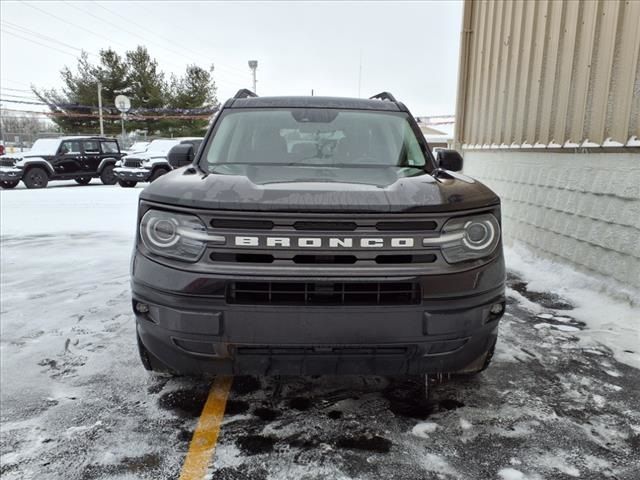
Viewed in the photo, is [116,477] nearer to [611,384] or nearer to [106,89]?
[611,384]

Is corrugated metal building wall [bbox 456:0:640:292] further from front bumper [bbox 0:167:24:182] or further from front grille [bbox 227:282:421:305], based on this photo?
front bumper [bbox 0:167:24:182]

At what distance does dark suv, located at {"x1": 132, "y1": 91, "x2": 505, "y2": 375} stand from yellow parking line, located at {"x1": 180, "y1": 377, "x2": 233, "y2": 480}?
1.13 ft

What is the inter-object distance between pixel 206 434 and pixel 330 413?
0.66m

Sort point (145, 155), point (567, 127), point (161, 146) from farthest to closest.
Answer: point (161, 146) → point (145, 155) → point (567, 127)

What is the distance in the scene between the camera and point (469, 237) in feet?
7.80

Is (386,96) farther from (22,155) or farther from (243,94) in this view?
(22,155)

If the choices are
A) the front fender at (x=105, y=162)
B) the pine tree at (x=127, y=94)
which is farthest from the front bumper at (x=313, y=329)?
the pine tree at (x=127, y=94)

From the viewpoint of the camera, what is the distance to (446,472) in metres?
2.21

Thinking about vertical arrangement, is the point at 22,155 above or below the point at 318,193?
below

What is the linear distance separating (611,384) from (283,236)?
235 centimetres

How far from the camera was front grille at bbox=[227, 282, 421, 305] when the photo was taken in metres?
2.20

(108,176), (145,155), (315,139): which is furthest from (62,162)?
(315,139)

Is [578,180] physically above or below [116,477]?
above

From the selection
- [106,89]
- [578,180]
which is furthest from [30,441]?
[106,89]
